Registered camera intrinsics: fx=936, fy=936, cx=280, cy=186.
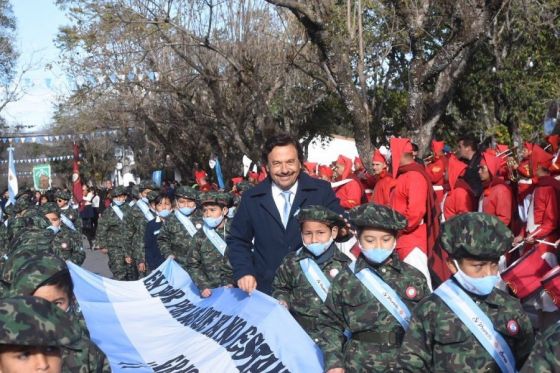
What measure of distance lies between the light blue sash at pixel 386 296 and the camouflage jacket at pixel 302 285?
0.80 metres

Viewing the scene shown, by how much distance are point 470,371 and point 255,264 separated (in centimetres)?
277

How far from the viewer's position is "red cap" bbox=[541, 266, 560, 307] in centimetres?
841

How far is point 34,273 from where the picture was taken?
467 centimetres

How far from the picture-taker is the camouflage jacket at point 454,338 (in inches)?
182

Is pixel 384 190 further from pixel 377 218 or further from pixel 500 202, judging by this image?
pixel 377 218

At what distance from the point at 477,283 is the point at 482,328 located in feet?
0.73

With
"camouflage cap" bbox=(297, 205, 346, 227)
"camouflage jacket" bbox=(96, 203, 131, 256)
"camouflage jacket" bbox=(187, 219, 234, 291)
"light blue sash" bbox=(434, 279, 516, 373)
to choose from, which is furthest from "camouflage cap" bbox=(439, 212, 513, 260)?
"camouflage jacket" bbox=(96, 203, 131, 256)

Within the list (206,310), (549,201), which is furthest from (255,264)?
(549,201)

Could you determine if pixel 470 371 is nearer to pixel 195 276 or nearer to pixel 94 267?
pixel 195 276

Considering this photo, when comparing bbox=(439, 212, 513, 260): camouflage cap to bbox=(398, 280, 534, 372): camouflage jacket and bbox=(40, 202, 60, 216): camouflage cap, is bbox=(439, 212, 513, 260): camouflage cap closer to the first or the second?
bbox=(398, 280, 534, 372): camouflage jacket

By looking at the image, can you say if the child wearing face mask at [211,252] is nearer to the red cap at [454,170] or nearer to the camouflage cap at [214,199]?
the camouflage cap at [214,199]

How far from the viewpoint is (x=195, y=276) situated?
10094 mm

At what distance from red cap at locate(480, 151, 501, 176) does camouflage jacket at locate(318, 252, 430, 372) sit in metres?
5.29

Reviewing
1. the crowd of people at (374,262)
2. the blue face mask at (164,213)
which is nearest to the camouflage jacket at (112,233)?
the blue face mask at (164,213)
